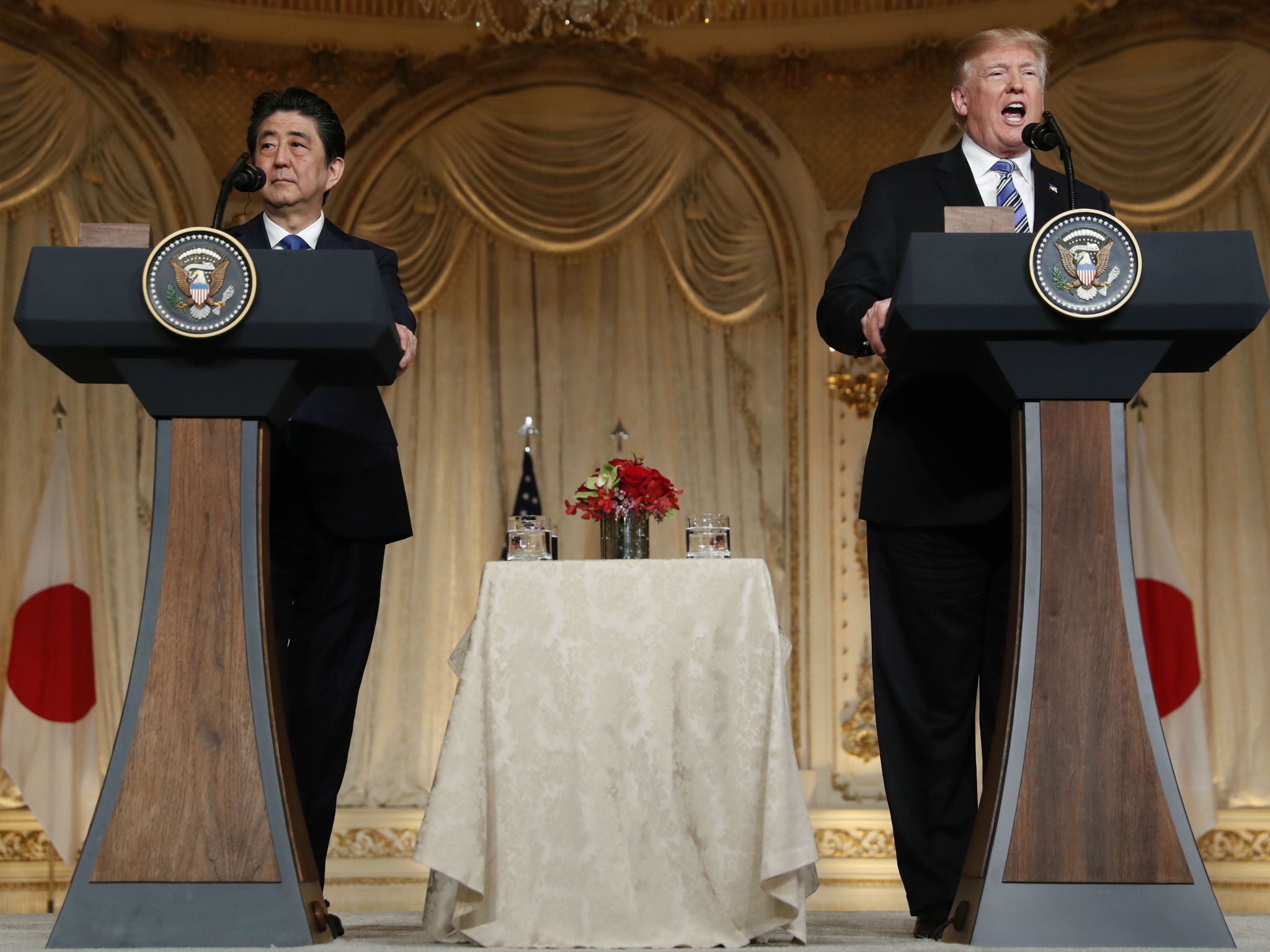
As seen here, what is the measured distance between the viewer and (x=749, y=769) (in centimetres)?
241

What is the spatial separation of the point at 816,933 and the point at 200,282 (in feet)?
5.26

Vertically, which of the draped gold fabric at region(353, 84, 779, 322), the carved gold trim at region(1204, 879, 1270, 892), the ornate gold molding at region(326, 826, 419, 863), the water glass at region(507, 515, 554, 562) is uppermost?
the draped gold fabric at region(353, 84, 779, 322)

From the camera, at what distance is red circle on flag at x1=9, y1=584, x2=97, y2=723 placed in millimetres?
5633

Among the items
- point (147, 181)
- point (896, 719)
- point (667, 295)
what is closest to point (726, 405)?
point (667, 295)

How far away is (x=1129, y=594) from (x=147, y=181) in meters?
5.03

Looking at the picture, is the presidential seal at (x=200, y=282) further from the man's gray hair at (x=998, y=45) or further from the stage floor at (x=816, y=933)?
the man's gray hair at (x=998, y=45)

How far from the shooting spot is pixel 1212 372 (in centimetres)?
590

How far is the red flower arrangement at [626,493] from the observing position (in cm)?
381

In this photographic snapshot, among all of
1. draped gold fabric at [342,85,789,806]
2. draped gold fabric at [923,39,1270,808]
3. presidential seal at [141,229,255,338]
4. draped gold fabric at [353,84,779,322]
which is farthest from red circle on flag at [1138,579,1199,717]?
presidential seal at [141,229,255,338]

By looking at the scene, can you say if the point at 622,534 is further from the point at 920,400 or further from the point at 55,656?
the point at 55,656

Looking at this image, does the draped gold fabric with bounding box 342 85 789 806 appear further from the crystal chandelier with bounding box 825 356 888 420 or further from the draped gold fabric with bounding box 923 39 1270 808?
the draped gold fabric with bounding box 923 39 1270 808

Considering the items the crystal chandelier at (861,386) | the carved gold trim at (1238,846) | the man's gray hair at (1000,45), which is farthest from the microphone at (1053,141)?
the carved gold trim at (1238,846)

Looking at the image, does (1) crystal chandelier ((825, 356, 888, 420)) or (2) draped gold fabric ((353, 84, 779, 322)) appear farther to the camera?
(2) draped gold fabric ((353, 84, 779, 322))

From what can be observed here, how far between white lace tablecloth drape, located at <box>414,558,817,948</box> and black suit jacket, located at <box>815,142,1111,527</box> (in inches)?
15.0
